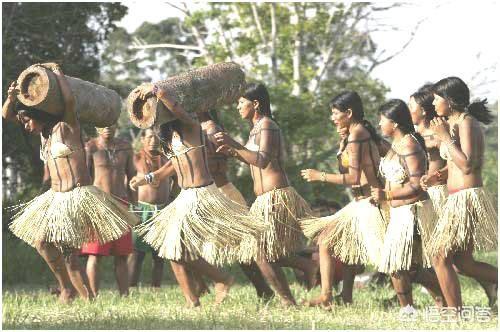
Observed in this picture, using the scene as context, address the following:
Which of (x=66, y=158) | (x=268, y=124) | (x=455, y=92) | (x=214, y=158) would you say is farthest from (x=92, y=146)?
(x=455, y=92)

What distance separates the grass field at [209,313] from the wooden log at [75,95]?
128cm

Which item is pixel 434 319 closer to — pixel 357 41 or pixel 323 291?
pixel 323 291

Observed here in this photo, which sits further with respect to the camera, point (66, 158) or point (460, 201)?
point (66, 158)

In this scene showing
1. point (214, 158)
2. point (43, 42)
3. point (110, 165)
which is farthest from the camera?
point (43, 42)

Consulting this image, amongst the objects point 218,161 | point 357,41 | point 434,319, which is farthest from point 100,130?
point 357,41

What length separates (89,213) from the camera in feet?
22.4

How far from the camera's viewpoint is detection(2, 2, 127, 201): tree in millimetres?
11252

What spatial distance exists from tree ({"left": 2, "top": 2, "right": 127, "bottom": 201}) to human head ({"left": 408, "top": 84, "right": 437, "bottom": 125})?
5271 millimetres

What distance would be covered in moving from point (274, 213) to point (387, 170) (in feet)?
3.09

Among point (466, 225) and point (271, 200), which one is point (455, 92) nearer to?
point (466, 225)

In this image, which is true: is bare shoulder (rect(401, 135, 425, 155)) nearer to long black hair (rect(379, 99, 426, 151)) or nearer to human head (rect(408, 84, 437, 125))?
long black hair (rect(379, 99, 426, 151))

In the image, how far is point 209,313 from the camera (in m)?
6.41

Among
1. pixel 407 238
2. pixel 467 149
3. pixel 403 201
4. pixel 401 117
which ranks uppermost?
pixel 401 117

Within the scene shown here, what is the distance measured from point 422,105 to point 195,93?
1473mm
